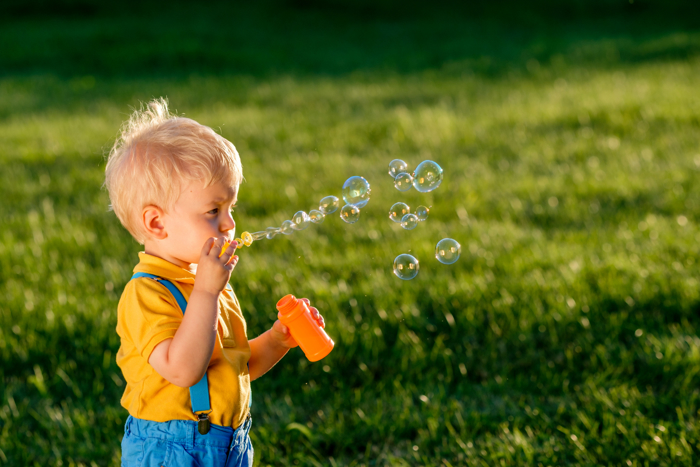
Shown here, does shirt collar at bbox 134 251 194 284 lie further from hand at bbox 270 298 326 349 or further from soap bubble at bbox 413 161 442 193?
soap bubble at bbox 413 161 442 193

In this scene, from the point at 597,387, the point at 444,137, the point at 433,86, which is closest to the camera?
the point at 597,387

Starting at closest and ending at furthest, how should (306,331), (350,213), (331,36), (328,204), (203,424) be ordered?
1. (203,424)
2. (306,331)
3. (328,204)
4. (350,213)
5. (331,36)

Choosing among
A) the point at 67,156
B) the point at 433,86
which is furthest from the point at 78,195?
the point at 433,86

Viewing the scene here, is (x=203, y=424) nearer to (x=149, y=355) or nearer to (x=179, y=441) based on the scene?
(x=179, y=441)

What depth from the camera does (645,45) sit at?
490 inches

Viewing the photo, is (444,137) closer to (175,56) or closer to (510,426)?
(510,426)

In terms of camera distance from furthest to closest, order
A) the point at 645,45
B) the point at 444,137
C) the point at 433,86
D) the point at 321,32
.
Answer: the point at 321,32 < the point at 645,45 < the point at 433,86 < the point at 444,137

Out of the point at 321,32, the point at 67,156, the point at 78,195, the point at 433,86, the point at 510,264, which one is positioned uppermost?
the point at 321,32

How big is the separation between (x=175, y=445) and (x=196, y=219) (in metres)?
0.57

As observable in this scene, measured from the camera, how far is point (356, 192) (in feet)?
9.11

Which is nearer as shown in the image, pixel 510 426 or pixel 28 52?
pixel 510 426

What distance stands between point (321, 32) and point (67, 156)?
1039 cm

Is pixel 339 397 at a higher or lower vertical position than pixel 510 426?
higher

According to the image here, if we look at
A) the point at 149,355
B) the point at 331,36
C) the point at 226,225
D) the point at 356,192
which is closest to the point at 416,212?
the point at 356,192
